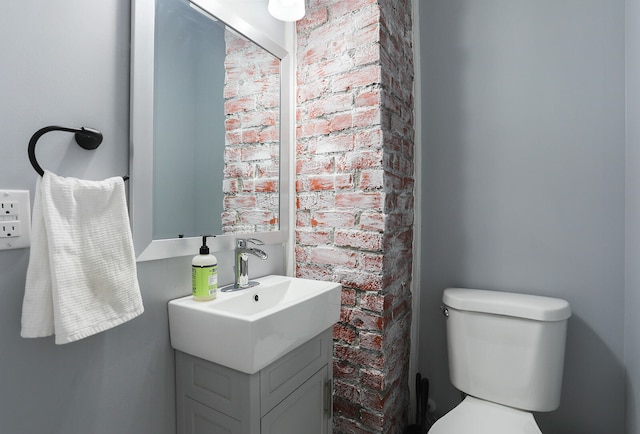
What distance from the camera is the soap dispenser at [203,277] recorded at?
3.24 ft

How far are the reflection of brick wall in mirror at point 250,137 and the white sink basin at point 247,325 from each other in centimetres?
30

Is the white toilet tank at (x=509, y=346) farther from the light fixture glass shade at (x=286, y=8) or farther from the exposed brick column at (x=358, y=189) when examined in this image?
the light fixture glass shade at (x=286, y=8)

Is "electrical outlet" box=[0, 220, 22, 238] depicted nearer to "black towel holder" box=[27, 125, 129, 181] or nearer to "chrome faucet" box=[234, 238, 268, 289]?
"black towel holder" box=[27, 125, 129, 181]

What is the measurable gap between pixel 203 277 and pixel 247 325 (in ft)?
0.85

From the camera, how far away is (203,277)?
0.99 metres

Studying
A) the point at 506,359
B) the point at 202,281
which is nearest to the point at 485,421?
the point at 506,359

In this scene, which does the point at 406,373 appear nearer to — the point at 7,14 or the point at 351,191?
the point at 351,191

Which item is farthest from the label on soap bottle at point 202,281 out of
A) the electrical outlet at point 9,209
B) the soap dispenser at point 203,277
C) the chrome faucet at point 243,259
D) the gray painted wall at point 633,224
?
the gray painted wall at point 633,224

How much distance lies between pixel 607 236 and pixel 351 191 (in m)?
1.03

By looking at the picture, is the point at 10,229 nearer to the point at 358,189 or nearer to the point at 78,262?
the point at 78,262

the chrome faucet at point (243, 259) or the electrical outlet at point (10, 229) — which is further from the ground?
the electrical outlet at point (10, 229)

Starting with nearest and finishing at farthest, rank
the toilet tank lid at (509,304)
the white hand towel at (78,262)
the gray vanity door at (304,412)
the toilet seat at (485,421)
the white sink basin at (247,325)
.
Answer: the white hand towel at (78,262)
the white sink basin at (247,325)
the gray vanity door at (304,412)
the toilet seat at (485,421)
the toilet tank lid at (509,304)

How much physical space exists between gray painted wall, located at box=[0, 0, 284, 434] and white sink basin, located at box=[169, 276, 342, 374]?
0.31 ft

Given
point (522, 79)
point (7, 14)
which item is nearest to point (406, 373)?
point (522, 79)
